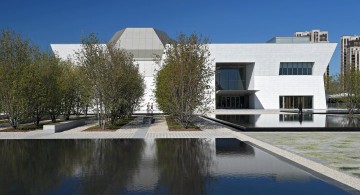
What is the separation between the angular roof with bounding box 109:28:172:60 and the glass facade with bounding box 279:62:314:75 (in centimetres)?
2479

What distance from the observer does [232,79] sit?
63.4 m

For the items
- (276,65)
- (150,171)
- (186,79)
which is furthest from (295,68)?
(150,171)

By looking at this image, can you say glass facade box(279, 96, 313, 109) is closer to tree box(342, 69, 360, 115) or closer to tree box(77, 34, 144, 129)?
tree box(342, 69, 360, 115)

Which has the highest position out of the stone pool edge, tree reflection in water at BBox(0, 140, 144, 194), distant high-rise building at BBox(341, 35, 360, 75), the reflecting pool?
distant high-rise building at BBox(341, 35, 360, 75)

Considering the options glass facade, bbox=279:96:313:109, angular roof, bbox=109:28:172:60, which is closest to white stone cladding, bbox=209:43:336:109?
glass facade, bbox=279:96:313:109

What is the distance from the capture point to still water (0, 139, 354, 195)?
23.0 feet

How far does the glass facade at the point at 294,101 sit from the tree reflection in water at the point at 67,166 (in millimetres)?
49947

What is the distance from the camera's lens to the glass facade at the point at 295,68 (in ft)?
194

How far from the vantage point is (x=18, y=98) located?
2141 centimetres

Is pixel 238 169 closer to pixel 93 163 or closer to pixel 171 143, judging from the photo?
pixel 93 163

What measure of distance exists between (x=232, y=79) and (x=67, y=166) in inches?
2192

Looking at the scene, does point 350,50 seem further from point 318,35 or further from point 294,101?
point 294,101

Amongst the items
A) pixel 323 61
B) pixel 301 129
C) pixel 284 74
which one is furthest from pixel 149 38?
pixel 301 129

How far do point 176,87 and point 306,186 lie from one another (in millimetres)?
15973
